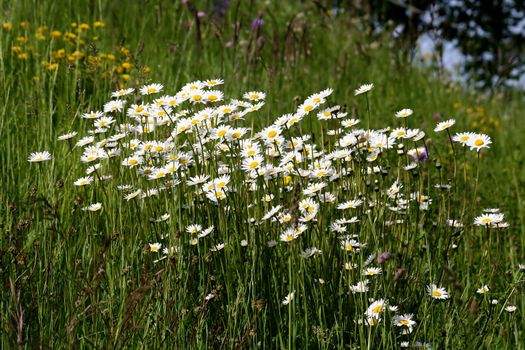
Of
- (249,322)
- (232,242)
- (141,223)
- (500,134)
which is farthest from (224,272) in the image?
(500,134)

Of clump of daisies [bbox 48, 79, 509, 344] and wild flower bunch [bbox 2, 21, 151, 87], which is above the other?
wild flower bunch [bbox 2, 21, 151, 87]

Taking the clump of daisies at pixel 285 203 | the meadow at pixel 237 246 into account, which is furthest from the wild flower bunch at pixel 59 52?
the clump of daisies at pixel 285 203

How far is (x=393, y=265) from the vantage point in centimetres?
212

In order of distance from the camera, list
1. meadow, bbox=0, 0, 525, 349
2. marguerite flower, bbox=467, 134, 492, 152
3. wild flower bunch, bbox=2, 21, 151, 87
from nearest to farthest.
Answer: meadow, bbox=0, 0, 525, 349, marguerite flower, bbox=467, 134, 492, 152, wild flower bunch, bbox=2, 21, 151, 87

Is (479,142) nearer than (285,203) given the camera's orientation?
Yes

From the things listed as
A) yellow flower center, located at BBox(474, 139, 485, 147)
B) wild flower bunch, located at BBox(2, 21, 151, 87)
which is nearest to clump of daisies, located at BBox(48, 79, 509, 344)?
yellow flower center, located at BBox(474, 139, 485, 147)

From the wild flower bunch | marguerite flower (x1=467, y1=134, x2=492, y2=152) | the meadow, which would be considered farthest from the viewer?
the wild flower bunch

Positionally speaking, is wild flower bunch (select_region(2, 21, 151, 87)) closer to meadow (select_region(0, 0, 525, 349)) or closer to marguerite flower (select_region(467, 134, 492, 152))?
meadow (select_region(0, 0, 525, 349))

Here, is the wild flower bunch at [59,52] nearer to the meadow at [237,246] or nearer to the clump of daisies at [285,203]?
the meadow at [237,246]

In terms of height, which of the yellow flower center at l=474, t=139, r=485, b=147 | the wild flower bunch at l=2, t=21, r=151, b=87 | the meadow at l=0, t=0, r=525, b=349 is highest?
the wild flower bunch at l=2, t=21, r=151, b=87

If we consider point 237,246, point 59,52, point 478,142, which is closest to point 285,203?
point 237,246

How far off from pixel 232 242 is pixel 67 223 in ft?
2.34

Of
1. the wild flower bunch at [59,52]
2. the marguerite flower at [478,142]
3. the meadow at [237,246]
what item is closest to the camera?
the meadow at [237,246]

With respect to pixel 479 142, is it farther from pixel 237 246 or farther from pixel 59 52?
pixel 59 52
